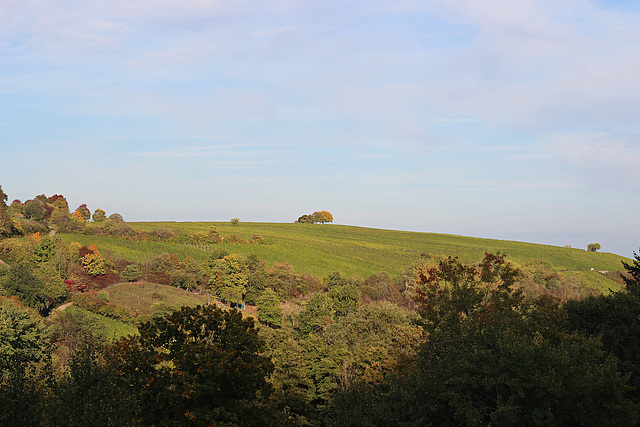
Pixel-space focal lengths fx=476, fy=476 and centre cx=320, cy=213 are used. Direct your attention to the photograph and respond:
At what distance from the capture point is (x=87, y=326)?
6353 cm

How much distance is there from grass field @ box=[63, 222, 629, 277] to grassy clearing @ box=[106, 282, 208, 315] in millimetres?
21344

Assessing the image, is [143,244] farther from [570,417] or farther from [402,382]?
[570,417]

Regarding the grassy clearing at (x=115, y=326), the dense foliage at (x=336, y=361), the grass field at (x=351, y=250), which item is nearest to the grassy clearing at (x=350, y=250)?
the grass field at (x=351, y=250)

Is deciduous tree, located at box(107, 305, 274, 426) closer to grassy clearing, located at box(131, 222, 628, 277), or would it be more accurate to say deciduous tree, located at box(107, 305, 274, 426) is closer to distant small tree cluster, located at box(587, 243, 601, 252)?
grassy clearing, located at box(131, 222, 628, 277)

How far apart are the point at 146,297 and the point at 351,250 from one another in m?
85.1

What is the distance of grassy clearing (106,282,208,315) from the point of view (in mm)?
83156

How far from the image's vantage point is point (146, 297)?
88.8 meters

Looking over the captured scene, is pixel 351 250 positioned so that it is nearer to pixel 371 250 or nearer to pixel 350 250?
pixel 350 250

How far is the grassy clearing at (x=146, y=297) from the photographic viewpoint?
83.2m

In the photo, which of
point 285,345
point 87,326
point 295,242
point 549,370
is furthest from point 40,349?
point 295,242

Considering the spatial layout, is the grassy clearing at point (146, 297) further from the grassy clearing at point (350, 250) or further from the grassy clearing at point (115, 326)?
the grassy clearing at point (350, 250)

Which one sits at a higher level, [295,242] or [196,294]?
[295,242]

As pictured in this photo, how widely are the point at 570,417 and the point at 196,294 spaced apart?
83.0 meters

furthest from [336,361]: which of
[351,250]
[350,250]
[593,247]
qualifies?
[593,247]
